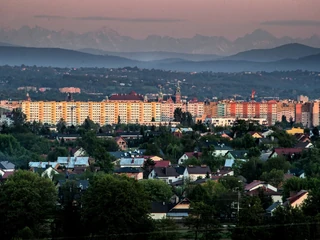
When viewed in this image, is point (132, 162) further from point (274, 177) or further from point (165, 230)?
point (165, 230)

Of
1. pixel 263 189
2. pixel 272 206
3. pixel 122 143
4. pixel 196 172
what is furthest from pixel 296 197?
pixel 122 143

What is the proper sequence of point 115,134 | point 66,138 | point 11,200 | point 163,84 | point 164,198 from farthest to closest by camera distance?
point 163,84 → point 115,134 → point 66,138 → point 164,198 → point 11,200

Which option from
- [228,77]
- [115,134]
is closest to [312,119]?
[115,134]

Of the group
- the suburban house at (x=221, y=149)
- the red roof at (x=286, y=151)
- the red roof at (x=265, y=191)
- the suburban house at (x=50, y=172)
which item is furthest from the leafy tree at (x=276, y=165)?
the suburban house at (x=221, y=149)

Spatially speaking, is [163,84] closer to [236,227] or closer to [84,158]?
[84,158]

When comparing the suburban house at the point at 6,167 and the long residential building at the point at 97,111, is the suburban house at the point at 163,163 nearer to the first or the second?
the suburban house at the point at 6,167

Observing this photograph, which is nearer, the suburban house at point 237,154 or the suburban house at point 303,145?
the suburban house at point 237,154
